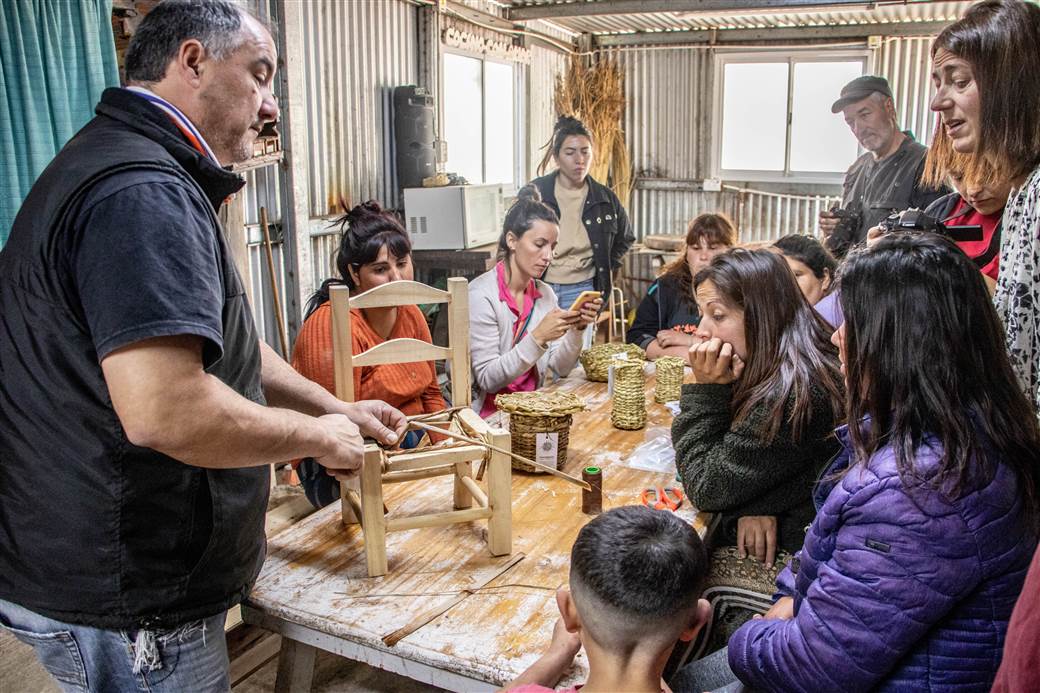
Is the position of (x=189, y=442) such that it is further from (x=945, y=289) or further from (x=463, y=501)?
(x=945, y=289)

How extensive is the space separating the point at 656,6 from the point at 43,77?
5050 millimetres

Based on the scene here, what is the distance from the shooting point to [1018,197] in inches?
83.5

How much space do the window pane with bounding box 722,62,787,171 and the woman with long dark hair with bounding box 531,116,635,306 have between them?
4219 mm

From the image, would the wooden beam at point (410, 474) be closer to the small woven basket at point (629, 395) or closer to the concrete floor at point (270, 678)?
the small woven basket at point (629, 395)

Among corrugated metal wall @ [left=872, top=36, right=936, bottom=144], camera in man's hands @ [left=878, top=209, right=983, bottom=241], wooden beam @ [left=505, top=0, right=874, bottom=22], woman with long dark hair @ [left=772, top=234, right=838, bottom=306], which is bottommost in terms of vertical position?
woman with long dark hair @ [left=772, top=234, right=838, bottom=306]

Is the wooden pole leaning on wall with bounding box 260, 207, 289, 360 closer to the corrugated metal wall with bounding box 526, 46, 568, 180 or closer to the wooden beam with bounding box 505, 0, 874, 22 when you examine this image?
the wooden beam with bounding box 505, 0, 874, 22

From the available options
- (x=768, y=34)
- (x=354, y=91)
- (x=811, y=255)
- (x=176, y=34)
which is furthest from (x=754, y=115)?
(x=176, y=34)

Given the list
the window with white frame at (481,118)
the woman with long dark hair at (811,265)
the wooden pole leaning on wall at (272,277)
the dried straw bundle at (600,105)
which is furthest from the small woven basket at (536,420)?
the dried straw bundle at (600,105)

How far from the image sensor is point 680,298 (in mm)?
4742

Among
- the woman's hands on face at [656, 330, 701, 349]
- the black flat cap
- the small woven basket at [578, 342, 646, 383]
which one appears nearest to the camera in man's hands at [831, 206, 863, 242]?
the black flat cap

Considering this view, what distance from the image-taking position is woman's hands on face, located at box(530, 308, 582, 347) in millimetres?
3590

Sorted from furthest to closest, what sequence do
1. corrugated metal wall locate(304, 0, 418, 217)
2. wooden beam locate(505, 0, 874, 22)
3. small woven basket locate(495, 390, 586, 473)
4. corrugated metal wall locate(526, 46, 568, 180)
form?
corrugated metal wall locate(526, 46, 568, 180)
wooden beam locate(505, 0, 874, 22)
corrugated metal wall locate(304, 0, 418, 217)
small woven basket locate(495, 390, 586, 473)

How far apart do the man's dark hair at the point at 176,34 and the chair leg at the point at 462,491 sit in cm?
131

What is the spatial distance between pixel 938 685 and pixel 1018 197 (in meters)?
1.29
